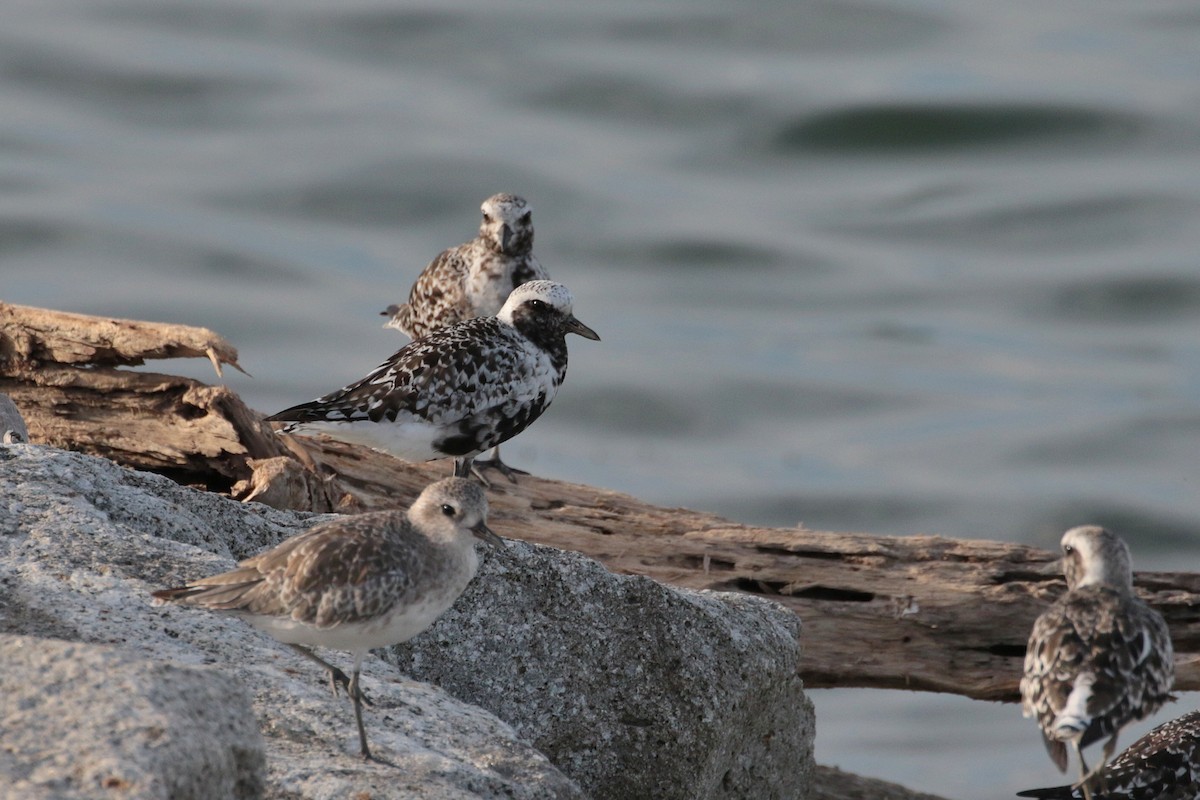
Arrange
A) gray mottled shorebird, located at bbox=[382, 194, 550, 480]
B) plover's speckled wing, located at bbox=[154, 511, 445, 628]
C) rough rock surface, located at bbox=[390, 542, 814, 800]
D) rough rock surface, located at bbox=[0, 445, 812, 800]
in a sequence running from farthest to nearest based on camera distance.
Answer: gray mottled shorebird, located at bbox=[382, 194, 550, 480]
rough rock surface, located at bbox=[390, 542, 814, 800]
rough rock surface, located at bbox=[0, 445, 812, 800]
plover's speckled wing, located at bbox=[154, 511, 445, 628]

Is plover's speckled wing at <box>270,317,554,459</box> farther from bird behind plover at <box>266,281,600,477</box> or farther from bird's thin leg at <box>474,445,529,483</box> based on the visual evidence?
bird's thin leg at <box>474,445,529,483</box>

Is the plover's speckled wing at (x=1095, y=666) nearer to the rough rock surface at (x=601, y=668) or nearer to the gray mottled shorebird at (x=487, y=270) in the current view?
the rough rock surface at (x=601, y=668)

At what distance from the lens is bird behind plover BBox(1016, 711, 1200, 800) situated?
8.09 meters

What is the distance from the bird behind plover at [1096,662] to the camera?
6223 millimetres

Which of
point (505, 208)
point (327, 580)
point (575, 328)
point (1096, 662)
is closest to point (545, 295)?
point (575, 328)

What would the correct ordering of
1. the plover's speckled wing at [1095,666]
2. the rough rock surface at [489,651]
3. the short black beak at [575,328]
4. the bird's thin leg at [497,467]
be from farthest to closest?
the short black beak at [575,328] → the bird's thin leg at [497,467] → the plover's speckled wing at [1095,666] → the rough rock surface at [489,651]

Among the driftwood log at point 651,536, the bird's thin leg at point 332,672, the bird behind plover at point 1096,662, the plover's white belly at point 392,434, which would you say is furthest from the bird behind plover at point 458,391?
the bird behind plover at point 1096,662

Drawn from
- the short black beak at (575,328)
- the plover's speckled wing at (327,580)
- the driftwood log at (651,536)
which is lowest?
the plover's speckled wing at (327,580)

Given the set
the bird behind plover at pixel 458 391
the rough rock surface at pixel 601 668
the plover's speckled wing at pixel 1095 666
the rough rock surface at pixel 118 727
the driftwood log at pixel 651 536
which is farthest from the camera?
the bird behind plover at pixel 458 391

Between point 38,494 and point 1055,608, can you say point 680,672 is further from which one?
point 38,494

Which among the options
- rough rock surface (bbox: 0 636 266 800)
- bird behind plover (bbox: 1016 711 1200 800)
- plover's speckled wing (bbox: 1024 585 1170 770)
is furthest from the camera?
bird behind plover (bbox: 1016 711 1200 800)

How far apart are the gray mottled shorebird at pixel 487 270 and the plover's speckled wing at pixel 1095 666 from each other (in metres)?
6.61

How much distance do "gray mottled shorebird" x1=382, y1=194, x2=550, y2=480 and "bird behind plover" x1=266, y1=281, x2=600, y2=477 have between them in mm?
1649

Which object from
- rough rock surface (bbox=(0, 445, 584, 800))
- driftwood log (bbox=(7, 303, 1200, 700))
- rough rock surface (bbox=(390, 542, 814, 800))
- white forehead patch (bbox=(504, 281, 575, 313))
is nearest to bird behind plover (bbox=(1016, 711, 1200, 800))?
driftwood log (bbox=(7, 303, 1200, 700))
